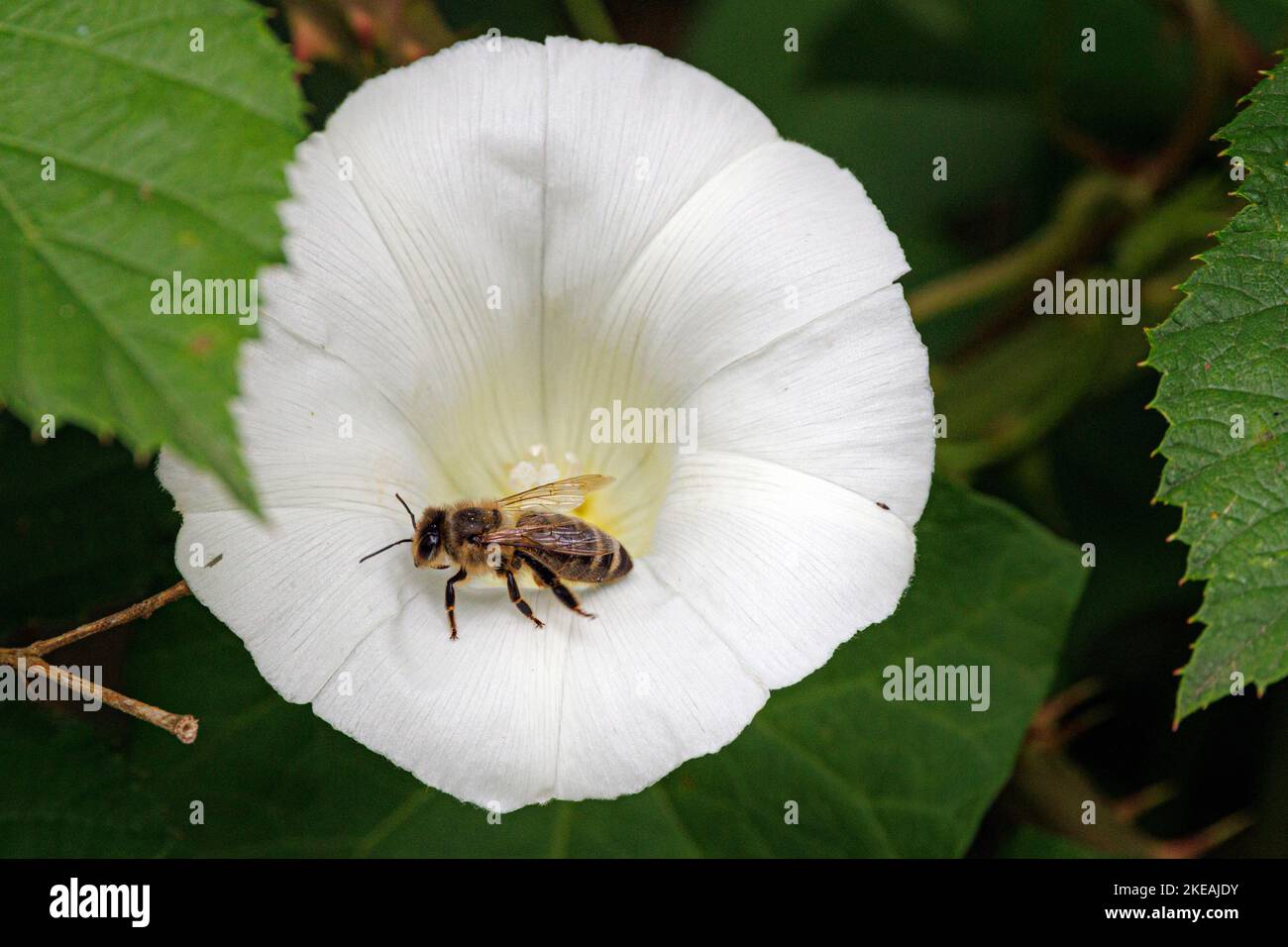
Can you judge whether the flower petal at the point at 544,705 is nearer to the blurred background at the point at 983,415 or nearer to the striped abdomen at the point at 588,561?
the striped abdomen at the point at 588,561

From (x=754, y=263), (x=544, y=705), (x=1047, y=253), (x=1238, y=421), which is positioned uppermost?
(x=1047, y=253)

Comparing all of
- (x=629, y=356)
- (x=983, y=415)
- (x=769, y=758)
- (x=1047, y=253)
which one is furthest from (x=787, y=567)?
(x=1047, y=253)

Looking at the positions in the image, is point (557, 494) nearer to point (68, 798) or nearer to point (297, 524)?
point (297, 524)

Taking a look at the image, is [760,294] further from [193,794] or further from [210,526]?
[193,794]

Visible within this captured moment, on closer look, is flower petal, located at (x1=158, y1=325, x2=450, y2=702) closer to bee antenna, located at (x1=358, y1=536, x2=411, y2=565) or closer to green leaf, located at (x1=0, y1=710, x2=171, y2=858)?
bee antenna, located at (x1=358, y1=536, x2=411, y2=565)

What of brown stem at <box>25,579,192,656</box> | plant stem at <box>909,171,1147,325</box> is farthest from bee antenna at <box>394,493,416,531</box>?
plant stem at <box>909,171,1147,325</box>
